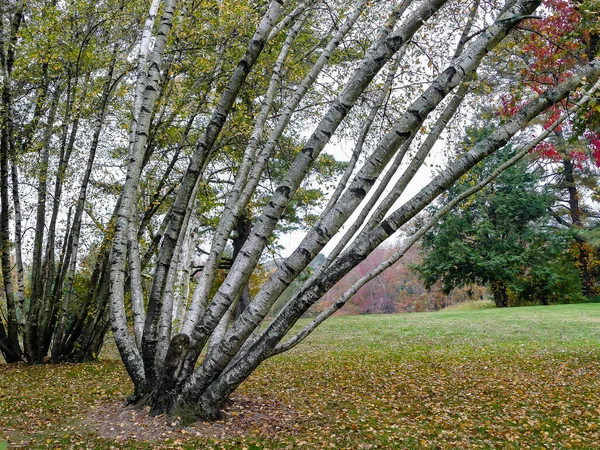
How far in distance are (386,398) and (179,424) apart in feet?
9.17

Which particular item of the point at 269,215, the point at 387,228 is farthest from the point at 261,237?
the point at 387,228

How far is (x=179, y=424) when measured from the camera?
411cm

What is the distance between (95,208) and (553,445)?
895 centimetres

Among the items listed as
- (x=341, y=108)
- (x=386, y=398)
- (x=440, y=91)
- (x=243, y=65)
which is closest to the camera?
(x=440, y=91)

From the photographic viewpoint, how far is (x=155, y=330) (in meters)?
4.45

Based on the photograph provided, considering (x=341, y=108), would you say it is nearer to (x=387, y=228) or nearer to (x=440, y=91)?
(x=440, y=91)

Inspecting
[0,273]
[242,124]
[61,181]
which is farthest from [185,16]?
[0,273]

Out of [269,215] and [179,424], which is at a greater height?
[269,215]

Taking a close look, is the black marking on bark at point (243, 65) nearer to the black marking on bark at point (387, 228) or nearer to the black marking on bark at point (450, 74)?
the black marking on bark at point (450, 74)

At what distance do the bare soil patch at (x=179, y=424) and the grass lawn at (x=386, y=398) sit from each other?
0.06 m

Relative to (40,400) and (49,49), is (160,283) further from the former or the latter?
(49,49)

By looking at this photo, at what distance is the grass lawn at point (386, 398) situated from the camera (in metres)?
4.10

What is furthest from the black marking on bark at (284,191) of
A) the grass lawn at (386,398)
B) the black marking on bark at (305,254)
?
the grass lawn at (386,398)

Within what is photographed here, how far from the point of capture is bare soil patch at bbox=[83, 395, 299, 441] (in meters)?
3.98
